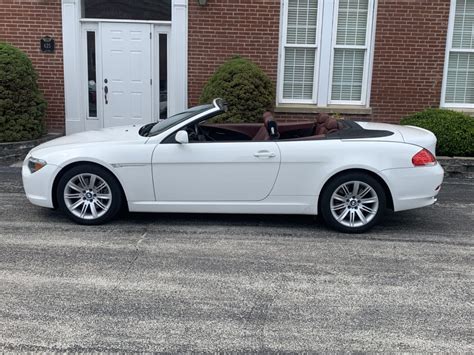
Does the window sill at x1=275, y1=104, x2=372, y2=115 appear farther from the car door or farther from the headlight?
the headlight

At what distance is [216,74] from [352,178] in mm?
4555

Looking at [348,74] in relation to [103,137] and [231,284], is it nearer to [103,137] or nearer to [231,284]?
[103,137]

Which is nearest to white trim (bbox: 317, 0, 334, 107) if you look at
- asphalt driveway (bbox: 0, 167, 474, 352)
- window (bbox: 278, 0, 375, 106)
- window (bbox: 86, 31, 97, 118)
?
window (bbox: 278, 0, 375, 106)

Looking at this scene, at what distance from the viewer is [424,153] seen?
5.73 meters

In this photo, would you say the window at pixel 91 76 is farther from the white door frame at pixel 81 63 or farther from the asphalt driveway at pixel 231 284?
the asphalt driveway at pixel 231 284

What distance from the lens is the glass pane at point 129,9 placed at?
1029 centimetres

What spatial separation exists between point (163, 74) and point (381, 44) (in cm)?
419

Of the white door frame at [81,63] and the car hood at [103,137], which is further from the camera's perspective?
the white door frame at [81,63]

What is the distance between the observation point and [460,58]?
10.4m

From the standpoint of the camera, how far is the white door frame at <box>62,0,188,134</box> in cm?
1005

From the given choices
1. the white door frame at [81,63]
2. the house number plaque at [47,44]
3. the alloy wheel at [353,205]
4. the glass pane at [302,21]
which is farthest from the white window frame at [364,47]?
the house number plaque at [47,44]

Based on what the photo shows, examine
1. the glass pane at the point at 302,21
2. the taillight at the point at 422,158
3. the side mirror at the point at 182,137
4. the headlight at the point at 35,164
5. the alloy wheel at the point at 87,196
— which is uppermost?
the glass pane at the point at 302,21

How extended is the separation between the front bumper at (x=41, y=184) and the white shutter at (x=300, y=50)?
5.84 meters

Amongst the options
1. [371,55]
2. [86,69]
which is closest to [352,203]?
[371,55]
